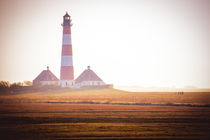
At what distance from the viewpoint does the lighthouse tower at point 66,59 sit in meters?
67.6

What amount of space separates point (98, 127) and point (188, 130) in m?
5.29

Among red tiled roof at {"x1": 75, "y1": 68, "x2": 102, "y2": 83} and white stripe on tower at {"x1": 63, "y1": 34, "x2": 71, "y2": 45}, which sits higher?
white stripe on tower at {"x1": 63, "y1": 34, "x2": 71, "y2": 45}

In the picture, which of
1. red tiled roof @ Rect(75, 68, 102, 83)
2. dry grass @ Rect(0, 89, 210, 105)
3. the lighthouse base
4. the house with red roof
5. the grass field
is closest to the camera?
the grass field

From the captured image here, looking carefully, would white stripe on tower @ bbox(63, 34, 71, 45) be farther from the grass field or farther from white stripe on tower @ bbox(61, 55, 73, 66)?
the grass field

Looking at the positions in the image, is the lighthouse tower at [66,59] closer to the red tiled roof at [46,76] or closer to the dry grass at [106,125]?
the red tiled roof at [46,76]

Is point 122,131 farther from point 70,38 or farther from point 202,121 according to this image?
point 70,38

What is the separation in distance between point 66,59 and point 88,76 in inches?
396

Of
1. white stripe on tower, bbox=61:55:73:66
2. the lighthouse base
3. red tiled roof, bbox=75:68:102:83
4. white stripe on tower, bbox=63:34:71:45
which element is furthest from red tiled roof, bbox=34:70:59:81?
white stripe on tower, bbox=63:34:71:45

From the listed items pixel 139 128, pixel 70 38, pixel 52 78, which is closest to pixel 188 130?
pixel 139 128

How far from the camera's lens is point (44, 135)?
21297mm

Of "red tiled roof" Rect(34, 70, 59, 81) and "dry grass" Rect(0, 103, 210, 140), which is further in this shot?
"red tiled roof" Rect(34, 70, 59, 81)

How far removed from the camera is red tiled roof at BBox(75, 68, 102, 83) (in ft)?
251

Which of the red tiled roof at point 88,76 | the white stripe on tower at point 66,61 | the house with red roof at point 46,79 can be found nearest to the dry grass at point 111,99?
the white stripe on tower at point 66,61

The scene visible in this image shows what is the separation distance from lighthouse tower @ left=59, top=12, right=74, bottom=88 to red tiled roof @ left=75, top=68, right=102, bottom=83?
7509 mm
